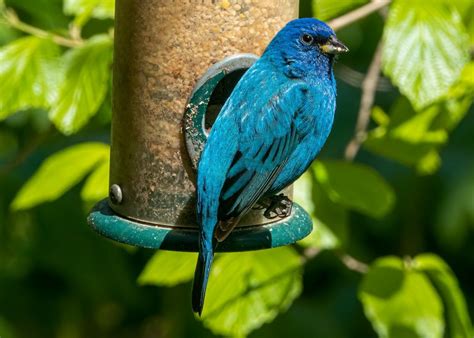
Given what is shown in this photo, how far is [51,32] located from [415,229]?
107 inches

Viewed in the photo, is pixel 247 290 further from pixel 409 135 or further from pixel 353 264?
pixel 409 135

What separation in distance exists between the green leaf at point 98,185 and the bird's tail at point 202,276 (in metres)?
0.58

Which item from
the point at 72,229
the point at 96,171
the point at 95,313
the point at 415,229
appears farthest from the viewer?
the point at 95,313

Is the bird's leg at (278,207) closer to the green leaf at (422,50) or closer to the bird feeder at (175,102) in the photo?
the bird feeder at (175,102)

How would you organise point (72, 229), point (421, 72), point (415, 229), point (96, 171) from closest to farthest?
point (421, 72) → point (96, 171) → point (72, 229) → point (415, 229)

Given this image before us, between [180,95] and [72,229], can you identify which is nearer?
[180,95]

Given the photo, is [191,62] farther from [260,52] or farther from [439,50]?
[439,50]

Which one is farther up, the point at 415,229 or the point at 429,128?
the point at 429,128

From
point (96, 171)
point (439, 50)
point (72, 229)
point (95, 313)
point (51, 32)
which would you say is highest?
point (439, 50)

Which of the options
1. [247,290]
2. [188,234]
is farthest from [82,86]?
[247,290]

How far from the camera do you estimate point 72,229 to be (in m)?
4.67

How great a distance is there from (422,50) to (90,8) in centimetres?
107

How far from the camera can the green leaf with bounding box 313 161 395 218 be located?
3.36 m

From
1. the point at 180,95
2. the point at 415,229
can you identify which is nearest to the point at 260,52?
the point at 180,95
